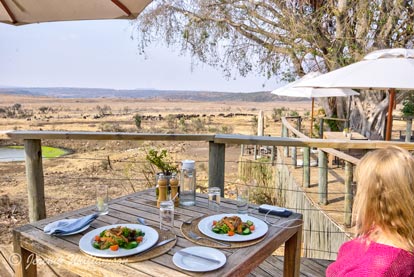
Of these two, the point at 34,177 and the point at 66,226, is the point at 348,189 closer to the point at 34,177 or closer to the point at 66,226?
the point at 66,226

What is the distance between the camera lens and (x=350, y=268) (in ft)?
3.31

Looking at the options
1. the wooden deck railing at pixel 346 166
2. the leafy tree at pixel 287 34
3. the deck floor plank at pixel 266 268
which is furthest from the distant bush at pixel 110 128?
the deck floor plank at pixel 266 268

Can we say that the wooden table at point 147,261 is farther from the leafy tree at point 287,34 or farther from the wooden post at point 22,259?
the leafy tree at point 287,34

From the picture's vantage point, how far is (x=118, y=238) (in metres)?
1.27

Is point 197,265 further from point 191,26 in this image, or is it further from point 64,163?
point 64,163

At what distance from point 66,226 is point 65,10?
1232 mm

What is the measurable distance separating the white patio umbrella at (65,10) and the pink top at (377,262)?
1.55 m

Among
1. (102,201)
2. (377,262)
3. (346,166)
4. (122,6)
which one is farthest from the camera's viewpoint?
(346,166)

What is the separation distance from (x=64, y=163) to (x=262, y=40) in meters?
8.27

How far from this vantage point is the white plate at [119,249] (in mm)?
1193

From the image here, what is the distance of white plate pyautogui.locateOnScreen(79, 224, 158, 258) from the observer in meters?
1.19

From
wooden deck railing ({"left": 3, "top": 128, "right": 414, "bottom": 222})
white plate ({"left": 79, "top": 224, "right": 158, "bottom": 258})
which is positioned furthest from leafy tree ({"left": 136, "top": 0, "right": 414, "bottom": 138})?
white plate ({"left": 79, "top": 224, "right": 158, "bottom": 258})

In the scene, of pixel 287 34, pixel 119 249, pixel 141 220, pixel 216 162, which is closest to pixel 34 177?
pixel 216 162

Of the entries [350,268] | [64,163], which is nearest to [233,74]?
[64,163]
